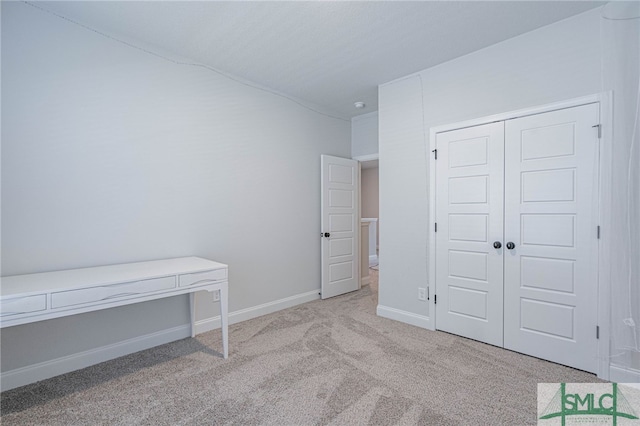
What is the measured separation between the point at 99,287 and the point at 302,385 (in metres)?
1.48

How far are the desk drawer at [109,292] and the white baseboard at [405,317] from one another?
89.9 inches

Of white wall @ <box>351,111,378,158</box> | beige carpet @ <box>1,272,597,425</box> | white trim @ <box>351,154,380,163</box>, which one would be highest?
white wall @ <box>351,111,378,158</box>

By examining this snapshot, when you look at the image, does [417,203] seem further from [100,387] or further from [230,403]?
[100,387]

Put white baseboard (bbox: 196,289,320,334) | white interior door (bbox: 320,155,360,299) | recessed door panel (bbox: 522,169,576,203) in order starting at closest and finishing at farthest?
1. recessed door panel (bbox: 522,169,576,203)
2. white baseboard (bbox: 196,289,320,334)
3. white interior door (bbox: 320,155,360,299)

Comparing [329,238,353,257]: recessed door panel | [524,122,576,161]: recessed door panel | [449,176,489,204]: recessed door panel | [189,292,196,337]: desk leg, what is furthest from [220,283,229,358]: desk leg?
[524,122,576,161]: recessed door panel

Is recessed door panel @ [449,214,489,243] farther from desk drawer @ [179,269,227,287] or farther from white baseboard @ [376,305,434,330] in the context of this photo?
desk drawer @ [179,269,227,287]

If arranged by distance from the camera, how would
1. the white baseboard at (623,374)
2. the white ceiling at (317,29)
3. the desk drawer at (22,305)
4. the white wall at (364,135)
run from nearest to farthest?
the desk drawer at (22,305) < the white baseboard at (623,374) < the white ceiling at (317,29) < the white wall at (364,135)

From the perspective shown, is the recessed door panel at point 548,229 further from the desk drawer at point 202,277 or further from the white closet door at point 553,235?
the desk drawer at point 202,277

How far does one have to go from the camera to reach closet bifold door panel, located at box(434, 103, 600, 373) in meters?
2.29

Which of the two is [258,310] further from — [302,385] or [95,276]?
[95,276]

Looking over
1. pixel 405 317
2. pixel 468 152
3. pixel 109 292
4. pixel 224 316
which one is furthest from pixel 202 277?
pixel 468 152

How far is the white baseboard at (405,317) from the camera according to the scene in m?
3.17

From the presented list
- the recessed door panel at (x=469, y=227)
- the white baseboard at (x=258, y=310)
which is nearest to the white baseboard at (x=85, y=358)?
Result: the white baseboard at (x=258, y=310)
